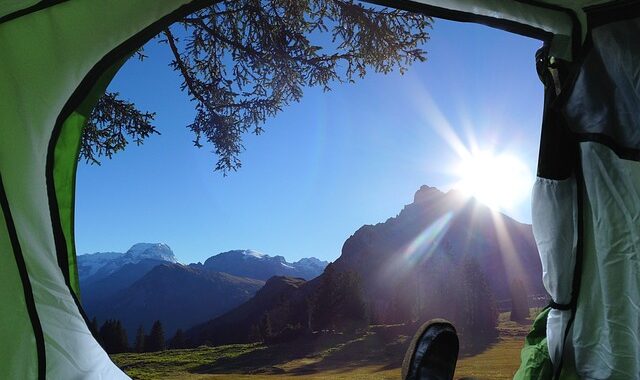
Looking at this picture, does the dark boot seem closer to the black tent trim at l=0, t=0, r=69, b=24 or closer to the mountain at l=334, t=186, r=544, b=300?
the black tent trim at l=0, t=0, r=69, b=24

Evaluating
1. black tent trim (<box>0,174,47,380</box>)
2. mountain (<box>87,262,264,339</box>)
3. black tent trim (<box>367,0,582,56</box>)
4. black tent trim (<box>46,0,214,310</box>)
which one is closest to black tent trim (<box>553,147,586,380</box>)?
black tent trim (<box>367,0,582,56</box>)

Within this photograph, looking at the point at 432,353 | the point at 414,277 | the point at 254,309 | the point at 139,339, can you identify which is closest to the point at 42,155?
the point at 432,353

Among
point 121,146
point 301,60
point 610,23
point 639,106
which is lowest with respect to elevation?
point 639,106

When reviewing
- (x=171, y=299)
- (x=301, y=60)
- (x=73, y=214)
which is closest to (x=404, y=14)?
(x=301, y=60)

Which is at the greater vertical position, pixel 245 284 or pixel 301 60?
pixel 301 60

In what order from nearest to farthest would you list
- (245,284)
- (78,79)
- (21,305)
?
(21,305) → (78,79) → (245,284)

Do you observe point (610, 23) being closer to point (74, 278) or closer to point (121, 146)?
point (74, 278)

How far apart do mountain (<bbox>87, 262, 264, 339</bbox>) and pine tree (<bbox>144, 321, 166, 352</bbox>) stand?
41.3 metres

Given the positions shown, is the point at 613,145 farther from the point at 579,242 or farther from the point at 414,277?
the point at 414,277

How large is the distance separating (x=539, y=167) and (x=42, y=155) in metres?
1.83

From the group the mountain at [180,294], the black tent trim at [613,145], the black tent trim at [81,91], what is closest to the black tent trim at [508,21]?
the black tent trim at [613,145]

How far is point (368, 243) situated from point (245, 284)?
22024 millimetres

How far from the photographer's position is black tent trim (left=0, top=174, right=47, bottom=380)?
43.1 inches

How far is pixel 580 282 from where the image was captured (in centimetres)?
187
